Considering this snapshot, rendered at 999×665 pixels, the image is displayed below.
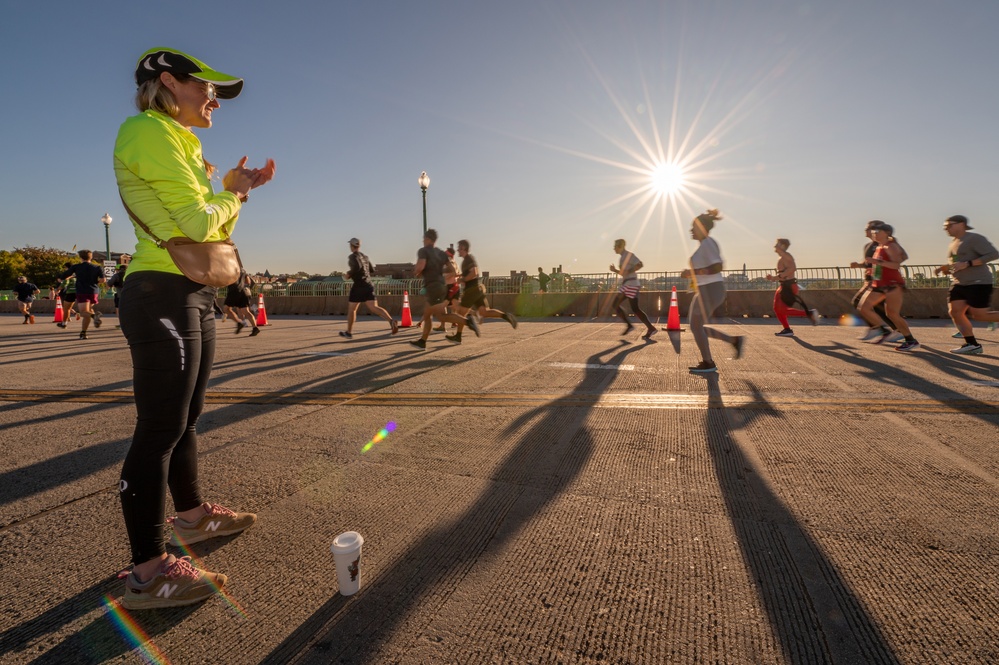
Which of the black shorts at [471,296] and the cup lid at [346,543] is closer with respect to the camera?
the cup lid at [346,543]

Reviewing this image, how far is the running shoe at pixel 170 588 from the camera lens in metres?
1.63

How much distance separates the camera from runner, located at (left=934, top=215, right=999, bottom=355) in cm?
691

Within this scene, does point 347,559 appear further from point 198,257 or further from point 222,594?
point 198,257

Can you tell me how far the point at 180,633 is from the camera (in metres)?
1.53

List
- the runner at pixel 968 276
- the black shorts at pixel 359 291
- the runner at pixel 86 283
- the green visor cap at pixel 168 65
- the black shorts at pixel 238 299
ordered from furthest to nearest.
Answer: the black shorts at pixel 238 299, the runner at pixel 86 283, the black shorts at pixel 359 291, the runner at pixel 968 276, the green visor cap at pixel 168 65

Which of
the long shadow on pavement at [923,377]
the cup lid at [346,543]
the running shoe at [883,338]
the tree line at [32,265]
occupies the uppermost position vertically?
the tree line at [32,265]

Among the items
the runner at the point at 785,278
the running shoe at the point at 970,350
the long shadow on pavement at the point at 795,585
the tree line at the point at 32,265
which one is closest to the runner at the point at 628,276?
the runner at the point at 785,278

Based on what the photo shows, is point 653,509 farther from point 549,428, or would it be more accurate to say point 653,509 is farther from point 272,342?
point 272,342

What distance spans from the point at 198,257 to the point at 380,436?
2.01 meters

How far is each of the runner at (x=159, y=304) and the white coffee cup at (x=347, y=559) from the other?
47 cm

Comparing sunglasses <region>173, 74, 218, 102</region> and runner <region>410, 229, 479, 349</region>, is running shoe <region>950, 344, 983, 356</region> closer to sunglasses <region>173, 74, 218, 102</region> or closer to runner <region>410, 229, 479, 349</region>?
runner <region>410, 229, 479, 349</region>

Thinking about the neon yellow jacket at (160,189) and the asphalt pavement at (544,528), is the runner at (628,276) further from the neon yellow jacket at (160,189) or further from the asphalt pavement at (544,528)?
the neon yellow jacket at (160,189)

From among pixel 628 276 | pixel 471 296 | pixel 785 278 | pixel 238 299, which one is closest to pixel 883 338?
pixel 785 278

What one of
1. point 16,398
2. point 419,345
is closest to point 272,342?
point 419,345
